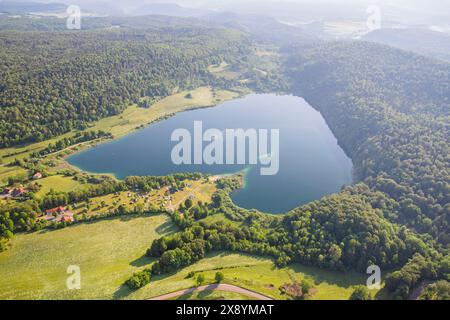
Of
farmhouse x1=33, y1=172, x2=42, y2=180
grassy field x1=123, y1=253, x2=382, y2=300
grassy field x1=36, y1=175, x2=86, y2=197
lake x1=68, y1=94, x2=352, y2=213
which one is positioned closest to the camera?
grassy field x1=123, y1=253, x2=382, y2=300

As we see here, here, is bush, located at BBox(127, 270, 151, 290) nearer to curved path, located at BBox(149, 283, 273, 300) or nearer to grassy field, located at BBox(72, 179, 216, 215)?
curved path, located at BBox(149, 283, 273, 300)

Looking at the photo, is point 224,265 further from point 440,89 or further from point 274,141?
point 440,89

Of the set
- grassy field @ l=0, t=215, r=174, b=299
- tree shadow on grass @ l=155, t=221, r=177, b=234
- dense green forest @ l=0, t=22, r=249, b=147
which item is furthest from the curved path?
dense green forest @ l=0, t=22, r=249, b=147

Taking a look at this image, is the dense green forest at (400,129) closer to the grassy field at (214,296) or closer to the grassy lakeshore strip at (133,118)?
the grassy field at (214,296)

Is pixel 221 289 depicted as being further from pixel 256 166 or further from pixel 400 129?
pixel 400 129

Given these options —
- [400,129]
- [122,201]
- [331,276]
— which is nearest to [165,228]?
[122,201]
